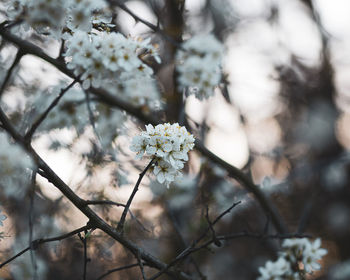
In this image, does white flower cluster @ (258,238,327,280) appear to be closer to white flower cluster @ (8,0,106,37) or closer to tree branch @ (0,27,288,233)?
tree branch @ (0,27,288,233)

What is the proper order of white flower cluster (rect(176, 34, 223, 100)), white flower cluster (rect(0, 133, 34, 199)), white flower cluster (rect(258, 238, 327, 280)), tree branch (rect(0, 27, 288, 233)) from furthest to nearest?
white flower cluster (rect(176, 34, 223, 100)), white flower cluster (rect(258, 238, 327, 280)), tree branch (rect(0, 27, 288, 233)), white flower cluster (rect(0, 133, 34, 199))

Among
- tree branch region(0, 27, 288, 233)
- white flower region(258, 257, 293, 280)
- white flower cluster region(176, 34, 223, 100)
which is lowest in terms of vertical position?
white flower region(258, 257, 293, 280)

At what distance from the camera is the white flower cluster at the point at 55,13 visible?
145 centimetres

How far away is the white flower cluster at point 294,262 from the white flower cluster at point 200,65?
47.9 inches

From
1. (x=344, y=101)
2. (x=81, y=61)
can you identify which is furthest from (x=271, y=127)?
(x=81, y=61)

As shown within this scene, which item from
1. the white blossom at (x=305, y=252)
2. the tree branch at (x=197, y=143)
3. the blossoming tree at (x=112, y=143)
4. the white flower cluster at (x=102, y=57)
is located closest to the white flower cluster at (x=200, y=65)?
the blossoming tree at (x=112, y=143)

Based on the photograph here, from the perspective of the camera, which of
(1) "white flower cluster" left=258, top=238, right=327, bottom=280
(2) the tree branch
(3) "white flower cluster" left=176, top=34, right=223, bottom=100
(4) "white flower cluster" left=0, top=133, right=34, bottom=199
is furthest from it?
(3) "white flower cluster" left=176, top=34, right=223, bottom=100

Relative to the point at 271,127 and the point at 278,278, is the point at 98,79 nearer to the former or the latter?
the point at 278,278

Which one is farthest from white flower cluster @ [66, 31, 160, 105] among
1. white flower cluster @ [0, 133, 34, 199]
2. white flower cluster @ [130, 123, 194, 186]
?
white flower cluster @ [0, 133, 34, 199]

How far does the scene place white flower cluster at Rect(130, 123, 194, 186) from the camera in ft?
4.74

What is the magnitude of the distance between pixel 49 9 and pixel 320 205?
9300 millimetres

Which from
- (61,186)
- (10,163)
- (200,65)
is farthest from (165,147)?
(200,65)

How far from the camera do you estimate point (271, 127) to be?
8234 mm

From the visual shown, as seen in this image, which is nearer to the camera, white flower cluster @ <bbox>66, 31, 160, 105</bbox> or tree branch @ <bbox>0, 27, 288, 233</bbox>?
white flower cluster @ <bbox>66, 31, 160, 105</bbox>
